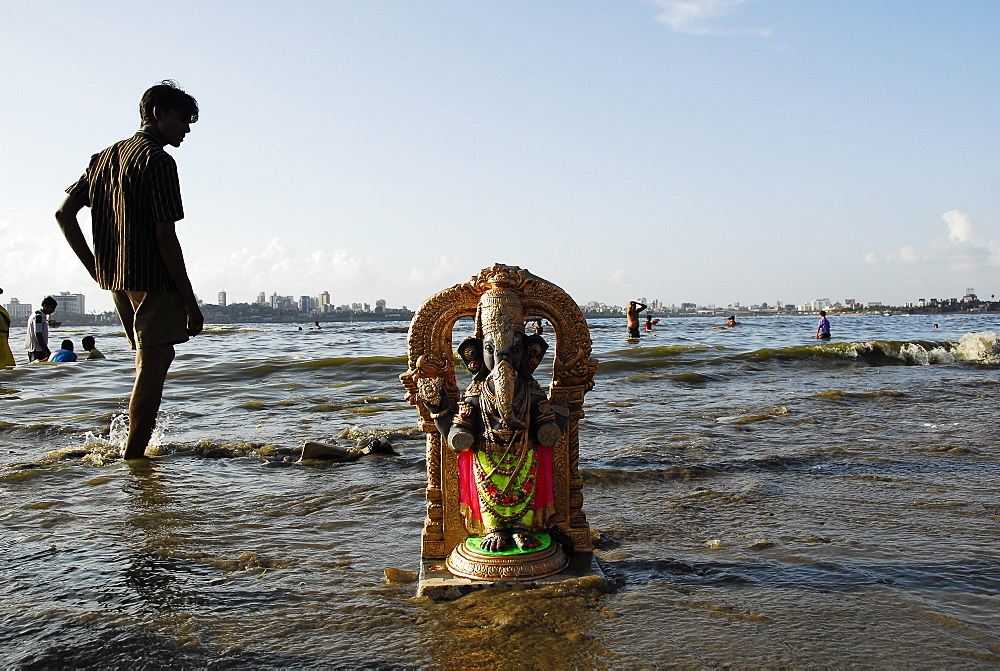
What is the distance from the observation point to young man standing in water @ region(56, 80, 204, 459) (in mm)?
5203

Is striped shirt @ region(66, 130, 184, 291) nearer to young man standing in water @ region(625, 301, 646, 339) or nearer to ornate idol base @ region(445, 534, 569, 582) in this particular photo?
ornate idol base @ region(445, 534, 569, 582)

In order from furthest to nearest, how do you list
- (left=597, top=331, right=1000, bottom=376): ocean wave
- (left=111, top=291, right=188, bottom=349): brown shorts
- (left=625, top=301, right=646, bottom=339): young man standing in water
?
(left=625, top=301, right=646, bottom=339): young man standing in water → (left=597, top=331, right=1000, bottom=376): ocean wave → (left=111, top=291, right=188, bottom=349): brown shorts

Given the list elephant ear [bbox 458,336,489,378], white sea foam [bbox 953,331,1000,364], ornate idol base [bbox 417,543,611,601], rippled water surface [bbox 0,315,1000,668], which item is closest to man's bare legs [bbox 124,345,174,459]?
rippled water surface [bbox 0,315,1000,668]

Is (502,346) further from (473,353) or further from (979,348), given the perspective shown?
(979,348)

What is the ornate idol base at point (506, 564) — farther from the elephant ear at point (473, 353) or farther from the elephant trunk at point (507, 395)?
the elephant ear at point (473, 353)

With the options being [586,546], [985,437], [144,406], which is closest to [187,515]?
[144,406]

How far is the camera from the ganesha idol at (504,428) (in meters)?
3.49

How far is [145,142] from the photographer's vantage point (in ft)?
17.3

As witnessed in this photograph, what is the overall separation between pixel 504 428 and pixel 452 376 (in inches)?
19.0

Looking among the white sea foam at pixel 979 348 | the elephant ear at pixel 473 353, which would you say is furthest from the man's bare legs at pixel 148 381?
the white sea foam at pixel 979 348

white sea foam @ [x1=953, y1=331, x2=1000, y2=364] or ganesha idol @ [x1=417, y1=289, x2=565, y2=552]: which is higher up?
ganesha idol @ [x1=417, y1=289, x2=565, y2=552]

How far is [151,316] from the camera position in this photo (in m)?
5.47

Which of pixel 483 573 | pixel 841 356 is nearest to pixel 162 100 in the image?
pixel 483 573

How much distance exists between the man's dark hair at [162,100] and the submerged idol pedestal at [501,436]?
317cm
